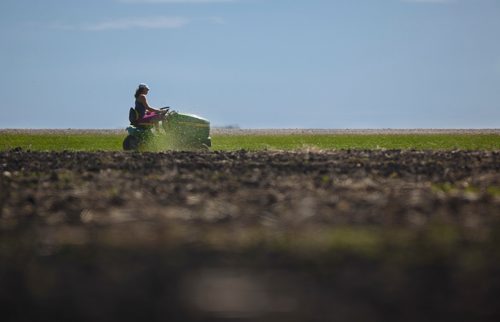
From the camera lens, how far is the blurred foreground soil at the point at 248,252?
4418 millimetres

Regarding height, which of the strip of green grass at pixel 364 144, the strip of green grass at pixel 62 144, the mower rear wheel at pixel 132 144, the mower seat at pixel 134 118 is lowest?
the strip of green grass at pixel 62 144

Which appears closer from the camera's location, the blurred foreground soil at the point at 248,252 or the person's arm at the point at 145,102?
the blurred foreground soil at the point at 248,252

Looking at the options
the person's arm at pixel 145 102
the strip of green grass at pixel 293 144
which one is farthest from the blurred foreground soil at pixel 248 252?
the strip of green grass at pixel 293 144

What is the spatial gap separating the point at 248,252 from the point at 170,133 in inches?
772

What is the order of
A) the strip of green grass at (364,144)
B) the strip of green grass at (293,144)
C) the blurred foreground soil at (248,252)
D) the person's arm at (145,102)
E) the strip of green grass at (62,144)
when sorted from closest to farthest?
the blurred foreground soil at (248,252) → the person's arm at (145,102) → the strip of green grass at (364,144) → the strip of green grass at (293,144) → the strip of green grass at (62,144)

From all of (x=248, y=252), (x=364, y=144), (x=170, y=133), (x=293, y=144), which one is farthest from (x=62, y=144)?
(x=248, y=252)

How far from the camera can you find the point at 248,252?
19.7ft

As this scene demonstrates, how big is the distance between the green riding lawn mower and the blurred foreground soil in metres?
12.3

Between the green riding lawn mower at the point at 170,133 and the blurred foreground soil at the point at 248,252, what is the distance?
40.4ft

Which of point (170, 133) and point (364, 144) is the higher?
point (170, 133)

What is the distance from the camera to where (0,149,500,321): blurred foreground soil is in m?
4.42

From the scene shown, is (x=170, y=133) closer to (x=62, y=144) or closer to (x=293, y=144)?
(x=293, y=144)

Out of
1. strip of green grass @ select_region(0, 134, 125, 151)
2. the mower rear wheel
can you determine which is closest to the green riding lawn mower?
the mower rear wheel

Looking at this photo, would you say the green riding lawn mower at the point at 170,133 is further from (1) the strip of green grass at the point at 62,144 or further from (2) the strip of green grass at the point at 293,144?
(1) the strip of green grass at the point at 62,144
